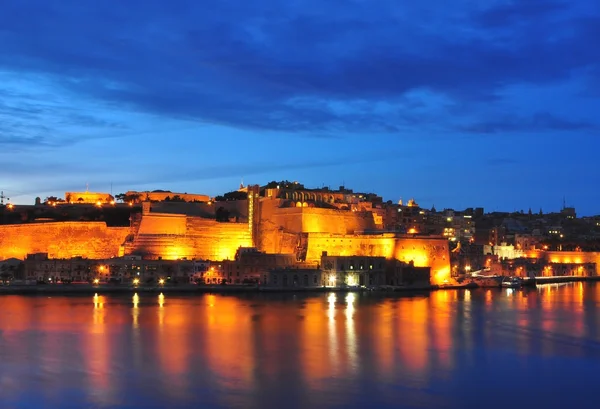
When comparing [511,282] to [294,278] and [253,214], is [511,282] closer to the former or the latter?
[294,278]

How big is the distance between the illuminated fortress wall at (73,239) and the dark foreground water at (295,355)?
6.71 m

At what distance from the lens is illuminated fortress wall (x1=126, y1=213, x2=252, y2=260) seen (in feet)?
89.8

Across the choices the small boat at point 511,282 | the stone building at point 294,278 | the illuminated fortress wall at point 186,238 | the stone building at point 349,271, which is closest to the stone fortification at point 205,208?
the illuminated fortress wall at point 186,238

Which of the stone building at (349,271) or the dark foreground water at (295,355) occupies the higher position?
the stone building at (349,271)

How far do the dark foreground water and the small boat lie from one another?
1028 cm

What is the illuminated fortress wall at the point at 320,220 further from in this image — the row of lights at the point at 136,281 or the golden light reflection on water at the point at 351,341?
the golden light reflection on water at the point at 351,341

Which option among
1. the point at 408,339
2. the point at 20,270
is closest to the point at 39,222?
the point at 20,270

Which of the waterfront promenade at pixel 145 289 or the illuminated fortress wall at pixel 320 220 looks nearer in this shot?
the waterfront promenade at pixel 145 289

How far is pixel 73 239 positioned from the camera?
92.2 feet

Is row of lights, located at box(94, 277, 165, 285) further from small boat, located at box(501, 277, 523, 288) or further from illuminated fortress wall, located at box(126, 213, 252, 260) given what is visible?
small boat, located at box(501, 277, 523, 288)

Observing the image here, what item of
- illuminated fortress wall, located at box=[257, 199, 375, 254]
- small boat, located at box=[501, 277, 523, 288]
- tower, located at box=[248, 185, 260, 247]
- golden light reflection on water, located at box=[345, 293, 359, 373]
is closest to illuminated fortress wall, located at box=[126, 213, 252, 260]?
tower, located at box=[248, 185, 260, 247]

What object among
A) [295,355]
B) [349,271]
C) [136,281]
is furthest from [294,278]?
[295,355]

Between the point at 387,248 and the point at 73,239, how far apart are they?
1070 cm

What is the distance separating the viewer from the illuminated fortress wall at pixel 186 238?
1078 inches
